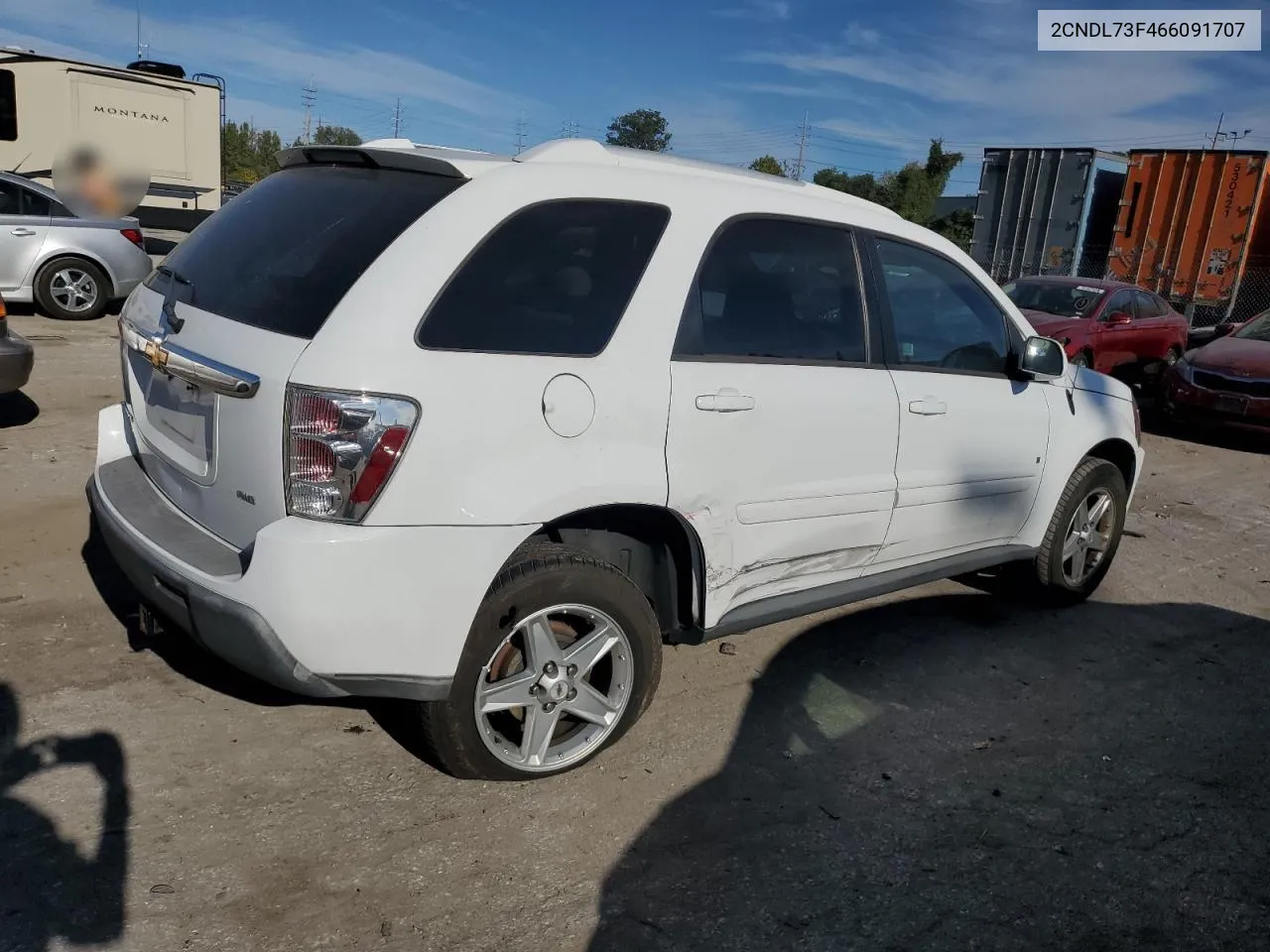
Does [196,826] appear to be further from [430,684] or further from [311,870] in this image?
[430,684]

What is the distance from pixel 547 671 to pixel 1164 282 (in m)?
17.5

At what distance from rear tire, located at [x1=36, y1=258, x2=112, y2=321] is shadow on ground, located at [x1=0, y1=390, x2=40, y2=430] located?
3620 mm

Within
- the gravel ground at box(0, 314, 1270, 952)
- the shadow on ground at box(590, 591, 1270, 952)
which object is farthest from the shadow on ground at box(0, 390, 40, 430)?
the shadow on ground at box(590, 591, 1270, 952)

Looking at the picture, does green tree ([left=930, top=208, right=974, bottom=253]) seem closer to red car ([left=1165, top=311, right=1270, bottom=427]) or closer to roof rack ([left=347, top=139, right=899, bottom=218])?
red car ([left=1165, top=311, right=1270, bottom=427])

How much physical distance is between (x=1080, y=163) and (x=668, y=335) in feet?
56.7

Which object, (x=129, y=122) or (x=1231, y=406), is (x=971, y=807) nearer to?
(x=1231, y=406)

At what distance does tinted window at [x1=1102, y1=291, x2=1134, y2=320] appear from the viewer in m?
11.6

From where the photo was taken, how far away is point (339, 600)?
8.16 feet

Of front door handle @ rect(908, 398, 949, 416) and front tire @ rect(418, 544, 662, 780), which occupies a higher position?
front door handle @ rect(908, 398, 949, 416)

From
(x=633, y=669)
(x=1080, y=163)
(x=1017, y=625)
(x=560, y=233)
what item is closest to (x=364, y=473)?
(x=560, y=233)

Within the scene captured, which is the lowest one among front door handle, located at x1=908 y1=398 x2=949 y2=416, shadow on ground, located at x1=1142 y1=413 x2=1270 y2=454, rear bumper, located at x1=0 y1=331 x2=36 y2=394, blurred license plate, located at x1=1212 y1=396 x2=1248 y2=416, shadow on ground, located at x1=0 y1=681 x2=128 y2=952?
shadow on ground, located at x1=0 y1=681 x2=128 y2=952

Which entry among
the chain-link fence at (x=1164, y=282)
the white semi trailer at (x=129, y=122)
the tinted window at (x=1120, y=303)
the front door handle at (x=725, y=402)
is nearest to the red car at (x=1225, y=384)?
the tinted window at (x=1120, y=303)

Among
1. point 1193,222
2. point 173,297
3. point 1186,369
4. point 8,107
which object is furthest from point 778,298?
point 1193,222

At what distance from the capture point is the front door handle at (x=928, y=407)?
3727 millimetres
